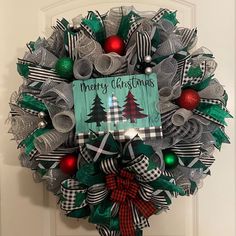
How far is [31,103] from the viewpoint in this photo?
84 centimetres

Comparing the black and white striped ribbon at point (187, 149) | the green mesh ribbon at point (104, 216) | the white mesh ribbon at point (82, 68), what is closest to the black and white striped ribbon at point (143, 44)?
the white mesh ribbon at point (82, 68)

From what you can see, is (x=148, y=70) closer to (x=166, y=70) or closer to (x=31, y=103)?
(x=166, y=70)

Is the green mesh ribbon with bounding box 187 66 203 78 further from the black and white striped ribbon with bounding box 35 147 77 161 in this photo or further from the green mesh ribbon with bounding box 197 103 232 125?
the black and white striped ribbon with bounding box 35 147 77 161

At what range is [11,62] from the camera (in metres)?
1.08

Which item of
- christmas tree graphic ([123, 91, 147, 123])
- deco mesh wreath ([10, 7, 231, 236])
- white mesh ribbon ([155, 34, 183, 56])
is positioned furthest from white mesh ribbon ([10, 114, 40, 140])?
white mesh ribbon ([155, 34, 183, 56])

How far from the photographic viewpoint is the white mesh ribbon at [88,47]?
813 mm

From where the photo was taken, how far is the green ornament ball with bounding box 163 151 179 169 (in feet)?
2.70

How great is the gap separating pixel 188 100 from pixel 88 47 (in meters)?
0.25

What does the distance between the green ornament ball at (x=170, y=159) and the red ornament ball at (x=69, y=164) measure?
0.20 meters

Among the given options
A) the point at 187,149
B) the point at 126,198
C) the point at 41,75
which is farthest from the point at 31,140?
the point at 187,149

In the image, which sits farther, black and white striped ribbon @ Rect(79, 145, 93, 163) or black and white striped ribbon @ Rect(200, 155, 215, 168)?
black and white striped ribbon @ Rect(200, 155, 215, 168)

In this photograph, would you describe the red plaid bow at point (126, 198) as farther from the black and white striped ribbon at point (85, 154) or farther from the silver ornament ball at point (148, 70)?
the silver ornament ball at point (148, 70)

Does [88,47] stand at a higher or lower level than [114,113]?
higher

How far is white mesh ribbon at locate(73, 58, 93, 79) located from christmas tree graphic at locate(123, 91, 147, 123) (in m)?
0.10
